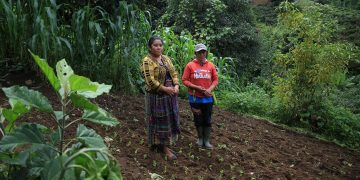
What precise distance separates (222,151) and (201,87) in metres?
0.84

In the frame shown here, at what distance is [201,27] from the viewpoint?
1235cm

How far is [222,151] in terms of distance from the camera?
4.92 metres

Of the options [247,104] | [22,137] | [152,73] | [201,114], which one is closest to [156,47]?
[152,73]

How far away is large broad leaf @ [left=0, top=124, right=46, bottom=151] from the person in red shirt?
3.23 m

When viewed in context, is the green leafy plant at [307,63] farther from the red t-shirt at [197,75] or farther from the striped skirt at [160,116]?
the striped skirt at [160,116]

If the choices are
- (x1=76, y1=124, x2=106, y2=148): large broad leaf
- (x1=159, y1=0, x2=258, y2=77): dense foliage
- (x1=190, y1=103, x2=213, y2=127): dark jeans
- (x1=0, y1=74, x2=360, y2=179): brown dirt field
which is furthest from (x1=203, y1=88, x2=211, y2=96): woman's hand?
(x1=159, y1=0, x2=258, y2=77): dense foliage

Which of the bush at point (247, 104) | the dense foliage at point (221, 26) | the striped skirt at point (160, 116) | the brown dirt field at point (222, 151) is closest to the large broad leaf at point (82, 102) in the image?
the brown dirt field at point (222, 151)

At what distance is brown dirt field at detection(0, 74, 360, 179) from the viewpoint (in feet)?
13.4

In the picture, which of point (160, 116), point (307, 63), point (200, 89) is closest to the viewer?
point (160, 116)

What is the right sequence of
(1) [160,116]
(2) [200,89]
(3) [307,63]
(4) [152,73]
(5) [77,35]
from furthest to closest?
(3) [307,63]
(5) [77,35]
(2) [200,89]
(1) [160,116]
(4) [152,73]

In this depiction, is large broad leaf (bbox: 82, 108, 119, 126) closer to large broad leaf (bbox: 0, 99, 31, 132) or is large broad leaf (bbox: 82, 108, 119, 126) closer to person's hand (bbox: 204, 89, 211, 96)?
large broad leaf (bbox: 0, 99, 31, 132)

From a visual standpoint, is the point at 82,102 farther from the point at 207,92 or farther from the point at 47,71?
the point at 207,92

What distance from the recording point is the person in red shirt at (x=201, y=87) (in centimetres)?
468

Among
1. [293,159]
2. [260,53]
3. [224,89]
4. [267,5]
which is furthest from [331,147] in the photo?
[267,5]
